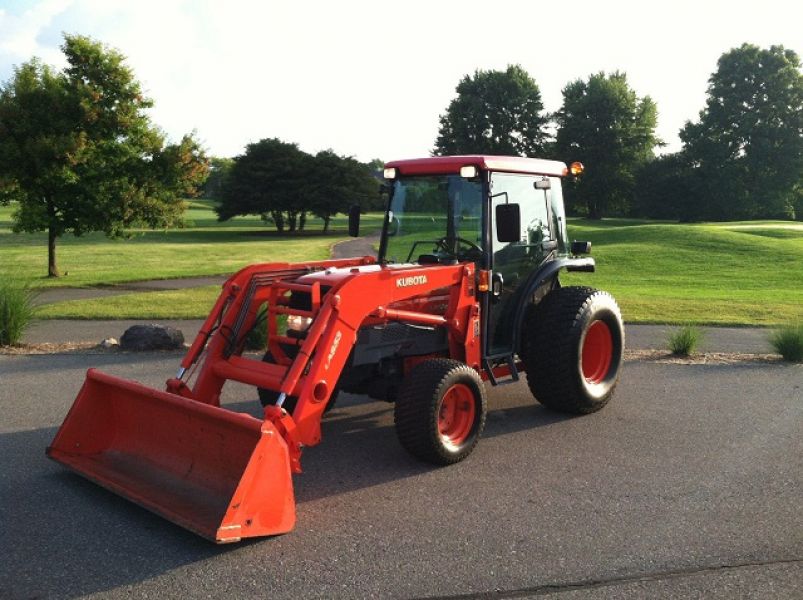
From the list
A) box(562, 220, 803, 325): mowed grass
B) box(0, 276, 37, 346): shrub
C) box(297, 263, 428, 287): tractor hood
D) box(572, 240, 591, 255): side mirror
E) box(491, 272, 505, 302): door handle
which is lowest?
box(562, 220, 803, 325): mowed grass

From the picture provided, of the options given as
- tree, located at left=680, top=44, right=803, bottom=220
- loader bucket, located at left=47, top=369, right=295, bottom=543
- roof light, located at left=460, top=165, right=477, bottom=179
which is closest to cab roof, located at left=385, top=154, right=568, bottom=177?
roof light, located at left=460, top=165, right=477, bottom=179

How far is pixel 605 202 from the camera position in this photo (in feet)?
217

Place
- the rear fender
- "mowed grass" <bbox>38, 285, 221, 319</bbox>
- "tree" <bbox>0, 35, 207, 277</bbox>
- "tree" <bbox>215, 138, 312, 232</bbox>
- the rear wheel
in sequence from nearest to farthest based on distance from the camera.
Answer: the rear wheel → the rear fender → "mowed grass" <bbox>38, 285, 221, 319</bbox> → "tree" <bbox>0, 35, 207, 277</bbox> → "tree" <bbox>215, 138, 312, 232</bbox>

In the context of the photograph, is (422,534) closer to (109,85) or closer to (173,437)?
(173,437)

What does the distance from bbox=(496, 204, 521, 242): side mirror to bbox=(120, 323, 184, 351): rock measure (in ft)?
18.8

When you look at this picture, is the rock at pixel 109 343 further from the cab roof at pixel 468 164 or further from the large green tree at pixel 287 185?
the large green tree at pixel 287 185

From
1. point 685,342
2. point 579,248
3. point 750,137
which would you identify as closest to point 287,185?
point 750,137

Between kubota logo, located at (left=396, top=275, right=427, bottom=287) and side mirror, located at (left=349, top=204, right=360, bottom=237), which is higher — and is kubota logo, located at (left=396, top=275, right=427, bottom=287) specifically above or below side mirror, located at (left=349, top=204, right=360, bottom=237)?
below

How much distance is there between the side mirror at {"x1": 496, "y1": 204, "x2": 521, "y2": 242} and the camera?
612 cm

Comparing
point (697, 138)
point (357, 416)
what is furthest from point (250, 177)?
point (357, 416)

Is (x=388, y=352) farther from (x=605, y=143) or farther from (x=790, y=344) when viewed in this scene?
(x=605, y=143)

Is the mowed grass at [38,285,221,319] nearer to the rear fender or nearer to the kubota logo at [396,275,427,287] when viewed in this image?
the rear fender

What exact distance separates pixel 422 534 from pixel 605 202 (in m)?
64.6

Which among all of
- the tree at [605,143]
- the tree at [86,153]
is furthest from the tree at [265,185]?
the tree at [86,153]
